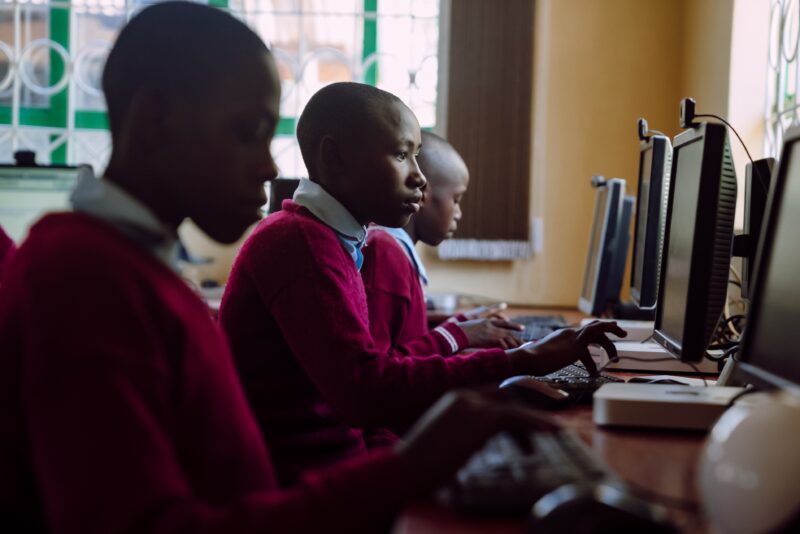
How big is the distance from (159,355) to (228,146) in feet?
0.83

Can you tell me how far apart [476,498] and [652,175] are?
130 centimetres

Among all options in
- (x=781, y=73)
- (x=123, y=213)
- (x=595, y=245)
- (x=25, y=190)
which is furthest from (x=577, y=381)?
(x=781, y=73)

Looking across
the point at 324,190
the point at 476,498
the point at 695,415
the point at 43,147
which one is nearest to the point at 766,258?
the point at 695,415

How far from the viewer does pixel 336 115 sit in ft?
5.72

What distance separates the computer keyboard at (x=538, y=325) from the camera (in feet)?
8.30

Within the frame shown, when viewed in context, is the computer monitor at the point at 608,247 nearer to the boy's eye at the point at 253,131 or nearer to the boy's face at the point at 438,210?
the boy's face at the point at 438,210

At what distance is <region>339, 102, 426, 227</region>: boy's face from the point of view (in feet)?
5.62

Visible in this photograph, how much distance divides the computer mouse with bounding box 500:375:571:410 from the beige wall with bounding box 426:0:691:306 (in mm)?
2787

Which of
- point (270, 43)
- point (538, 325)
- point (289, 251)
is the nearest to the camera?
point (289, 251)

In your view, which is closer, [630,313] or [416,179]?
[416,179]

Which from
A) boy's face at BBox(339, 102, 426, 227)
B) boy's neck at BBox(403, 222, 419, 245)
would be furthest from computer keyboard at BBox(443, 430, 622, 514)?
boy's neck at BBox(403, 222, 419, 245)

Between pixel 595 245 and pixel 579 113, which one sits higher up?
pixel 579 113

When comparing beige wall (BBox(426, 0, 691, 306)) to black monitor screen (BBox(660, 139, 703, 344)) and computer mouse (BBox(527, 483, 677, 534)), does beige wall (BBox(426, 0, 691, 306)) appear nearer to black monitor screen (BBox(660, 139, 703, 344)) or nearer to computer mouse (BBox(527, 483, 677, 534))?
black monitor screen (BBox(660, 139, 703, 344))

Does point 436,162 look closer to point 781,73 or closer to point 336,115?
point 336,115
